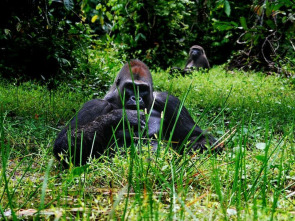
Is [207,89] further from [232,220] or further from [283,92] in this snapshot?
[232,220]

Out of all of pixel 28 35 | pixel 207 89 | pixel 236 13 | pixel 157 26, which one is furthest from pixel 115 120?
pixel 236 13

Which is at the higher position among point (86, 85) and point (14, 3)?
point (14, 3)

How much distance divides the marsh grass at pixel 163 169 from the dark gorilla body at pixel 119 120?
13 cm

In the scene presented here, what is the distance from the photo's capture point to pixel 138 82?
2740 millimetres

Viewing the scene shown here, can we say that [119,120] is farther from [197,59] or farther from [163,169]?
[197,59]

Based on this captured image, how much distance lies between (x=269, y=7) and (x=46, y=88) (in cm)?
378

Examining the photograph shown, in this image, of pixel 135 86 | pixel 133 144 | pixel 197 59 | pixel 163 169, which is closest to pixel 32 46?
pixel 135 86

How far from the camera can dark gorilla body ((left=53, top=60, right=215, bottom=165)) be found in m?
2.41

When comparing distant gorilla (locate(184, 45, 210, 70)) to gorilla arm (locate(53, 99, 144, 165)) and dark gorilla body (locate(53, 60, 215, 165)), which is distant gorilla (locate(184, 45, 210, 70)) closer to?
dark gorilla body (locate(53, 60, 215, 165))

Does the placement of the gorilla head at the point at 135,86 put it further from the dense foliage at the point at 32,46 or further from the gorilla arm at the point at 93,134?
the dense foliage at the point at 32,46

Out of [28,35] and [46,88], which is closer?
[46,88]

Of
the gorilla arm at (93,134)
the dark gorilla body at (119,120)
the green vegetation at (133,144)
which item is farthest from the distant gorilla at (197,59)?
the gorilla arm at (93,134)

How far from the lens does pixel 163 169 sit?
1.67 m

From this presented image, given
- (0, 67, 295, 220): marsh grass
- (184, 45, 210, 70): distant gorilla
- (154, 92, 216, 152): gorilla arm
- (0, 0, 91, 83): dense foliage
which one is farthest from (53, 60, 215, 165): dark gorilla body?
(184, 45, 210, 70): distant gorilla
